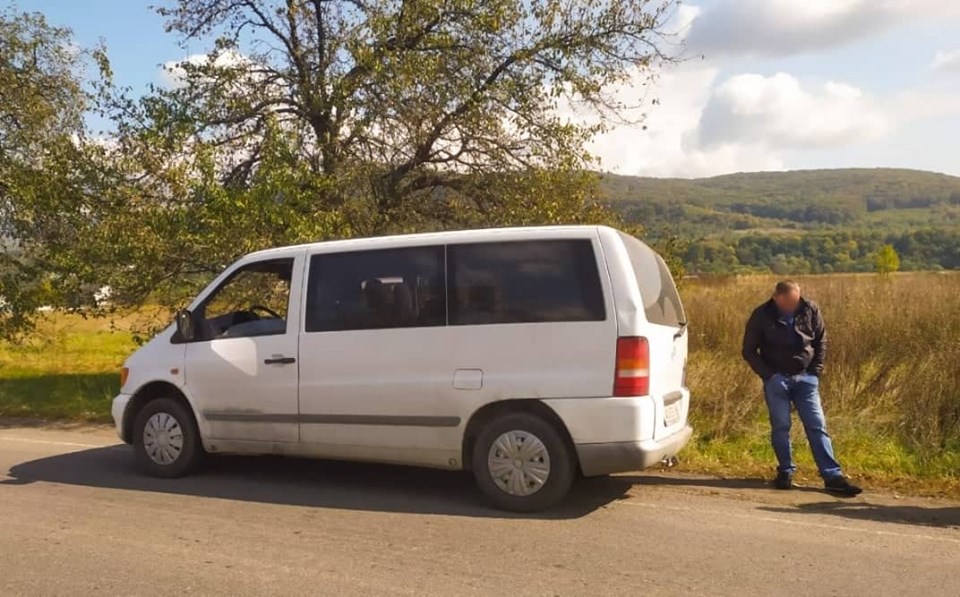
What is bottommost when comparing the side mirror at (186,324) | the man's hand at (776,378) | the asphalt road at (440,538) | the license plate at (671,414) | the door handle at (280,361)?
the asphalt road at (440,538)

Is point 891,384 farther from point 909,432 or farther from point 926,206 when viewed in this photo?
point 926,206

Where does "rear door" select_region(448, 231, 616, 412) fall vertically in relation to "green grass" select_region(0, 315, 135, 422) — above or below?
above

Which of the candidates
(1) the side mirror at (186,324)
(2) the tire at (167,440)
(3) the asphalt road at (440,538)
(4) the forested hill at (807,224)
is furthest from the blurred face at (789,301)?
(4) the forested hill at (807,224)

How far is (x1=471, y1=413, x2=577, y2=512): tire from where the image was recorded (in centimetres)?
597

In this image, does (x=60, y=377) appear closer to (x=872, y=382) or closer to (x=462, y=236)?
(x=462, y=236)

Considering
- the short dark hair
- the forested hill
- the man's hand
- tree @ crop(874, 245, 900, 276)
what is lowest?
the man's hand

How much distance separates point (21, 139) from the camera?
15.7m

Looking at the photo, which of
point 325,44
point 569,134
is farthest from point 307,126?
point 569,134

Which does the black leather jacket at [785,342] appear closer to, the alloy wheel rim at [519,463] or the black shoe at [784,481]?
the black shoe at [784,481]

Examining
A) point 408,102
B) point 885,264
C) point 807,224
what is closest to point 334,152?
point 408,102

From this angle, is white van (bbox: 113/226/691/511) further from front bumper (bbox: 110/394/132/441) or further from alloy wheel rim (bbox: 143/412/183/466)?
front bumper (bbox: 110/394/132/441)

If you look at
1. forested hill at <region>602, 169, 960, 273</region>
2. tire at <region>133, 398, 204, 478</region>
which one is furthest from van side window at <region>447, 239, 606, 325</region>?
forested hill at <region>602, 169, 960, 273</region>

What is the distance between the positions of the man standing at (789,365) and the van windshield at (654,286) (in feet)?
2.42

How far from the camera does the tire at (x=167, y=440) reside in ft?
23.9
